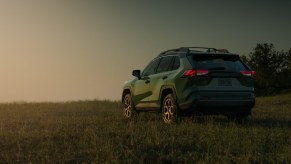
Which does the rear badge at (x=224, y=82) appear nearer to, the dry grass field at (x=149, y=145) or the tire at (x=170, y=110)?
the tire at (x=170, y=110)

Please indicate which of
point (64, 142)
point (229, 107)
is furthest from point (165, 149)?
point (229, 107)

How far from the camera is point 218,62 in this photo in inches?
508

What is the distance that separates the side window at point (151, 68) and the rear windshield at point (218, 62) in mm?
2110

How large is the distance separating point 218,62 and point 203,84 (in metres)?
0.82

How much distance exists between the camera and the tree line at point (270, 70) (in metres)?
73.2

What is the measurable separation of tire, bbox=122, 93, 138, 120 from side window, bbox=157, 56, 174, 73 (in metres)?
2.11

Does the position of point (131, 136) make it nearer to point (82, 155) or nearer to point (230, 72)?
point (82, 155)

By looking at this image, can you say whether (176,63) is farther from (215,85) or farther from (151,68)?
(151,68)

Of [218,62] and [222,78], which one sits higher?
[218,62]

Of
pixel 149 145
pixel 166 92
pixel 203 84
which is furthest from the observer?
pixel 166 92

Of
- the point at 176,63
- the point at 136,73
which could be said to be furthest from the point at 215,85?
the point at 136,73

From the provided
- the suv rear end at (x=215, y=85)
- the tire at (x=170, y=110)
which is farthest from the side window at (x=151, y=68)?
the suv rear end at (x=215, y=85)

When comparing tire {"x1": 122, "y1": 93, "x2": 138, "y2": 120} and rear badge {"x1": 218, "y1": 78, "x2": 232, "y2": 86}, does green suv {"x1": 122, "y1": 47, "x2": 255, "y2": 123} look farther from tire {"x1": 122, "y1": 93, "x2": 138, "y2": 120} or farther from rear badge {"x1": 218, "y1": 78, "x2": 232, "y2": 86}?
tire {"x1": 122, "y1": 93, "x2": 138, "y2": 120}

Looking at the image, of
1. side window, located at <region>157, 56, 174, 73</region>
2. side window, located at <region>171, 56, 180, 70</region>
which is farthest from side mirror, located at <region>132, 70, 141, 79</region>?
side window, located at <region>171, 56, 180, 70</region>
